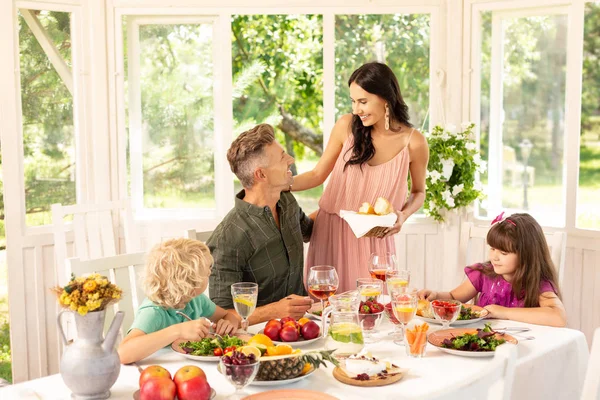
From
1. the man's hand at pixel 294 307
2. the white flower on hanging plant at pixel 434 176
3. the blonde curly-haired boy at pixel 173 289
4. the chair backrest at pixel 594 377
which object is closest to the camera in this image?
the chair backrest at pixel 594 377

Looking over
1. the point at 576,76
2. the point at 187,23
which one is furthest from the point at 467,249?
the point at 187,23

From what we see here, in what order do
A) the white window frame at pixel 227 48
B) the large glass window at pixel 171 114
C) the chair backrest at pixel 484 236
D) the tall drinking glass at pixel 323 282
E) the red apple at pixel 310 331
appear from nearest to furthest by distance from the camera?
the red apple at pixel 310 331, the tall drinking glass at pixel 323 282, the chair backrest at pixel 484 236, the white window frame at pixel 227 48, the large glass window at pixel 171 114

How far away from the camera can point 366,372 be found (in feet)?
6.43

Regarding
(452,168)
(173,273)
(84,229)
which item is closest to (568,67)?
(452,168)

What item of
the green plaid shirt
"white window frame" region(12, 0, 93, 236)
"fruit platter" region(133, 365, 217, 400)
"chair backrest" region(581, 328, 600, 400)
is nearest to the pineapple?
"fruit platter" region(133, 365, 217, 400)

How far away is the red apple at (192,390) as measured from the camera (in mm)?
1759

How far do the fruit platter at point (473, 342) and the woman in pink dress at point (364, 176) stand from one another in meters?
0.97

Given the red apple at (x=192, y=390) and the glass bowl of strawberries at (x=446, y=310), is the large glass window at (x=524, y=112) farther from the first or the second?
the red apple at (x=192, y=390)

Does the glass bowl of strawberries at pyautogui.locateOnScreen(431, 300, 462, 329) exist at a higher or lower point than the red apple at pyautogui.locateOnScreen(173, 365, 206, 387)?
higher

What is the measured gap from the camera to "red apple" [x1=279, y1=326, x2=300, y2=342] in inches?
89.4

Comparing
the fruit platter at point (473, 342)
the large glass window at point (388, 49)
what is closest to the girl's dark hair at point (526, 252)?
the fruit platter at point (473, 342)

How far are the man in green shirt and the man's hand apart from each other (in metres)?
0.18

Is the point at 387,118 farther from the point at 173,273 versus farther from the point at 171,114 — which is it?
the point at 171,114

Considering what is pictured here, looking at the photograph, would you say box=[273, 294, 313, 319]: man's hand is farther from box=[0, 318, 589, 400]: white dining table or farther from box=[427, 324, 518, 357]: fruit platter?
box=[427, 324, 518, 357]: fruit platter
